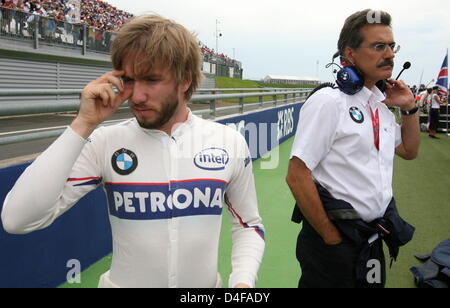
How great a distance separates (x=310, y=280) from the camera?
7.19 ft

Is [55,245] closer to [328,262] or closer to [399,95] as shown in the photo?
[328,262]

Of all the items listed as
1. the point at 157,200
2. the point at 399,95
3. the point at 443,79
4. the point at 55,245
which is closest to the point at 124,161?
the point at 157,200

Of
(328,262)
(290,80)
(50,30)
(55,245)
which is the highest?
(290,80)

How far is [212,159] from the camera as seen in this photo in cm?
156

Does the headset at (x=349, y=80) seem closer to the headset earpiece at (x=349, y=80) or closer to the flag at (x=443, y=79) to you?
the headset earpiece at (x=349, y=80)

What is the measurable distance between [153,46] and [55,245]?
196 centimetres

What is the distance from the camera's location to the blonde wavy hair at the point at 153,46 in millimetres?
1376

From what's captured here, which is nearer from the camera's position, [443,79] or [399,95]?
[399,95]

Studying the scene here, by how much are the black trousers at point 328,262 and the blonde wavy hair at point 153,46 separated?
4.06ft

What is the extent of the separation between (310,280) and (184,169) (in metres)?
1.16

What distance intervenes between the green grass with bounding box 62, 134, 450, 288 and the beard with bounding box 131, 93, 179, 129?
201 centimetres

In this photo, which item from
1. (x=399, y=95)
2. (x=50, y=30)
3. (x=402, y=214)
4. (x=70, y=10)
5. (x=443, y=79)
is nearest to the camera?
(x=399, y=95)

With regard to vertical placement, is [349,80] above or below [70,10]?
below
